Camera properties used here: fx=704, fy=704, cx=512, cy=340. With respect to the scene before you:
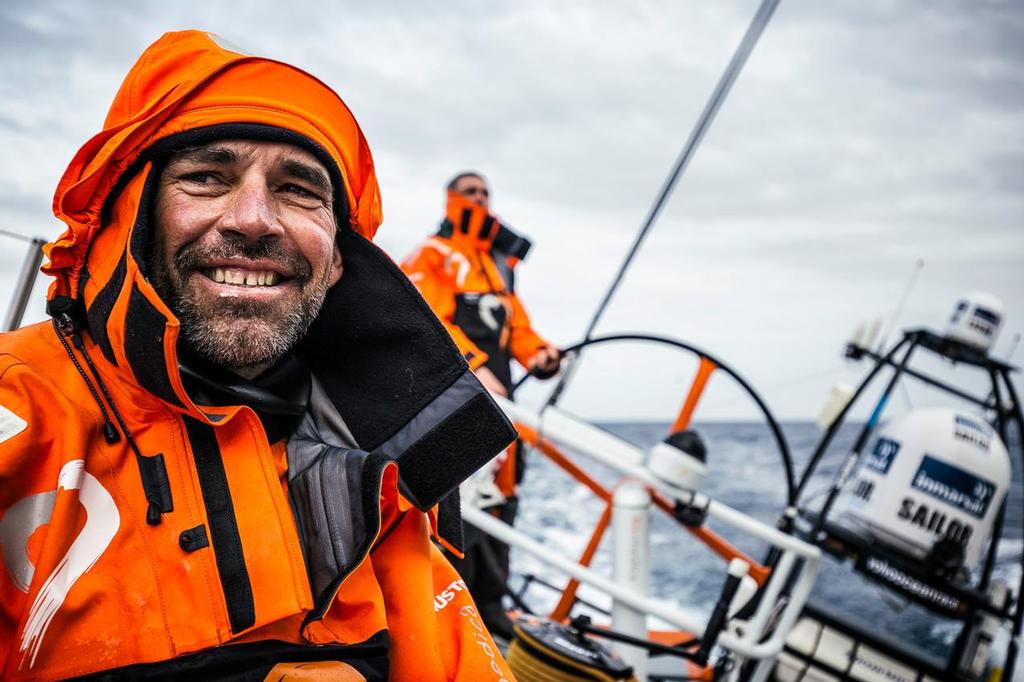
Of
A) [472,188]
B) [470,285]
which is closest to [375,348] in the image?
[470,285]

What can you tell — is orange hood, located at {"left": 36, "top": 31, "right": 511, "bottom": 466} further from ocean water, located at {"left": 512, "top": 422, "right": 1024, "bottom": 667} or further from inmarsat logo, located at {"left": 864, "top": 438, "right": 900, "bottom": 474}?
ocean water, located at {"left": 512, "top": 422, "right": 1024, "bottom": 667}

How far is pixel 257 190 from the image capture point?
126cm

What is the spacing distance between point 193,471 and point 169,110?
613 mm

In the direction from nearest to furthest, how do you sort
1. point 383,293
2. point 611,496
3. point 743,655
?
1. point 383,293
2. point 743,655
3. point 611,496

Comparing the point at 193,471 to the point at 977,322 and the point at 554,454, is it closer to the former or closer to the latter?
the point at 554,454

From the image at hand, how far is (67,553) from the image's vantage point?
100cm

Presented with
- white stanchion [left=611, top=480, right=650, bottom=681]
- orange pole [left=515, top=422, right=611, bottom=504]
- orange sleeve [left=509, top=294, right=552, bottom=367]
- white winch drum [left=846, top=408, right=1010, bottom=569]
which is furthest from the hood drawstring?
white winch drum [left=846, top=408, right=1010, bottom=569]

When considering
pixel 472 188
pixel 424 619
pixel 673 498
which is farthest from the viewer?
pixel 472 188

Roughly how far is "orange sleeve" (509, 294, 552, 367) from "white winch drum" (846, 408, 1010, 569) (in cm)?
186

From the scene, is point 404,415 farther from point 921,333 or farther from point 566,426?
point 921,333

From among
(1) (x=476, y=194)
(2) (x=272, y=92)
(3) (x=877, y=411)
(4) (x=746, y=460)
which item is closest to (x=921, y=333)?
(3) (x=877, y=411)

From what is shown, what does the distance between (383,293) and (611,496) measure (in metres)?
2.02

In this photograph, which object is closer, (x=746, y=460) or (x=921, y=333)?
(x=921, y=333)

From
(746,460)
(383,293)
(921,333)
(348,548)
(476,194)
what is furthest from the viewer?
(746,460)
